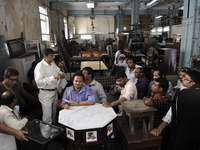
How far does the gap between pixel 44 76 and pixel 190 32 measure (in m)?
4.48

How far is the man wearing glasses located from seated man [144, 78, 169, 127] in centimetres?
235

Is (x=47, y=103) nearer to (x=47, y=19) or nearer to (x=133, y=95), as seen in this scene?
(x=133, y=95)

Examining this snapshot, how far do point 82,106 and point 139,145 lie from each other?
3.40 ft

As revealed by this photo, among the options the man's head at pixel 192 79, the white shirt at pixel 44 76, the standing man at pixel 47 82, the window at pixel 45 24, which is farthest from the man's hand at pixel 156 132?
the window at pixel 45 24

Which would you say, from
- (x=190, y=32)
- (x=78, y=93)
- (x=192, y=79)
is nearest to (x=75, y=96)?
(x=78, y=93)

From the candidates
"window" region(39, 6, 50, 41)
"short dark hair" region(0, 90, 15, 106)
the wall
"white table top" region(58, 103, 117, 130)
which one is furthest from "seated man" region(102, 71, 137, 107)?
the wall

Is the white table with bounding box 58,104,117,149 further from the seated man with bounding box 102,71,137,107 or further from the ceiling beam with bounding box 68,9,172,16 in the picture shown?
the ceiling beam with bounding box 68,9,172,16

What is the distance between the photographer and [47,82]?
308cm

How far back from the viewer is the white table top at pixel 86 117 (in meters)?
2.00

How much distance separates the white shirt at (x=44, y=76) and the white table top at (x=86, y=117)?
918 mm

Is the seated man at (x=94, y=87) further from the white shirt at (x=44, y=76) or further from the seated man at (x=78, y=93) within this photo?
the white shirt at (x=44, y=76)

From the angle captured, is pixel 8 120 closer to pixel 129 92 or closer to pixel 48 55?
pixel 48 55

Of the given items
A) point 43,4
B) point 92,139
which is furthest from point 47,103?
point 43,4

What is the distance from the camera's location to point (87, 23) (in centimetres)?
2220
